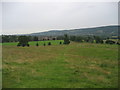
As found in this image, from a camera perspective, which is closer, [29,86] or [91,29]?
[29,86]

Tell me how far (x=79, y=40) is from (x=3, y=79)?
229ft

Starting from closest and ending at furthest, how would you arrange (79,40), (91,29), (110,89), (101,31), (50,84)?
(110,89), (50,84), (79,40), (101,31), (91,29)

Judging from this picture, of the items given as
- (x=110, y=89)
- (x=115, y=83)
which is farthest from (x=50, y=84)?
(x=115, y=83)

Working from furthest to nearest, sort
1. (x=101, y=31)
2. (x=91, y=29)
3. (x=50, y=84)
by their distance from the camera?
(x=91, y=29), (x=101, y=31), (x=50, y=84)

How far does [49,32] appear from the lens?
16888 centimetres

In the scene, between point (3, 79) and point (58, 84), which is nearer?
point (58, 84)

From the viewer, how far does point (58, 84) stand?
18.7 ft

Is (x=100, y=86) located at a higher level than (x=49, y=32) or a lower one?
lower

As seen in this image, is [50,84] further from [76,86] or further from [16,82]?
[16,82]

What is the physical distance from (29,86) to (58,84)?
158 cm

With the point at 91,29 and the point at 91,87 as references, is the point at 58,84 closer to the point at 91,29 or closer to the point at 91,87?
the point at 91,87

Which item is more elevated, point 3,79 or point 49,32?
point 49,32

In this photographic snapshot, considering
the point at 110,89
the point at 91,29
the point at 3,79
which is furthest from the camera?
the point at 91,29

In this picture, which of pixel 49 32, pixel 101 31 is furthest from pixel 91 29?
pixel 49 32
